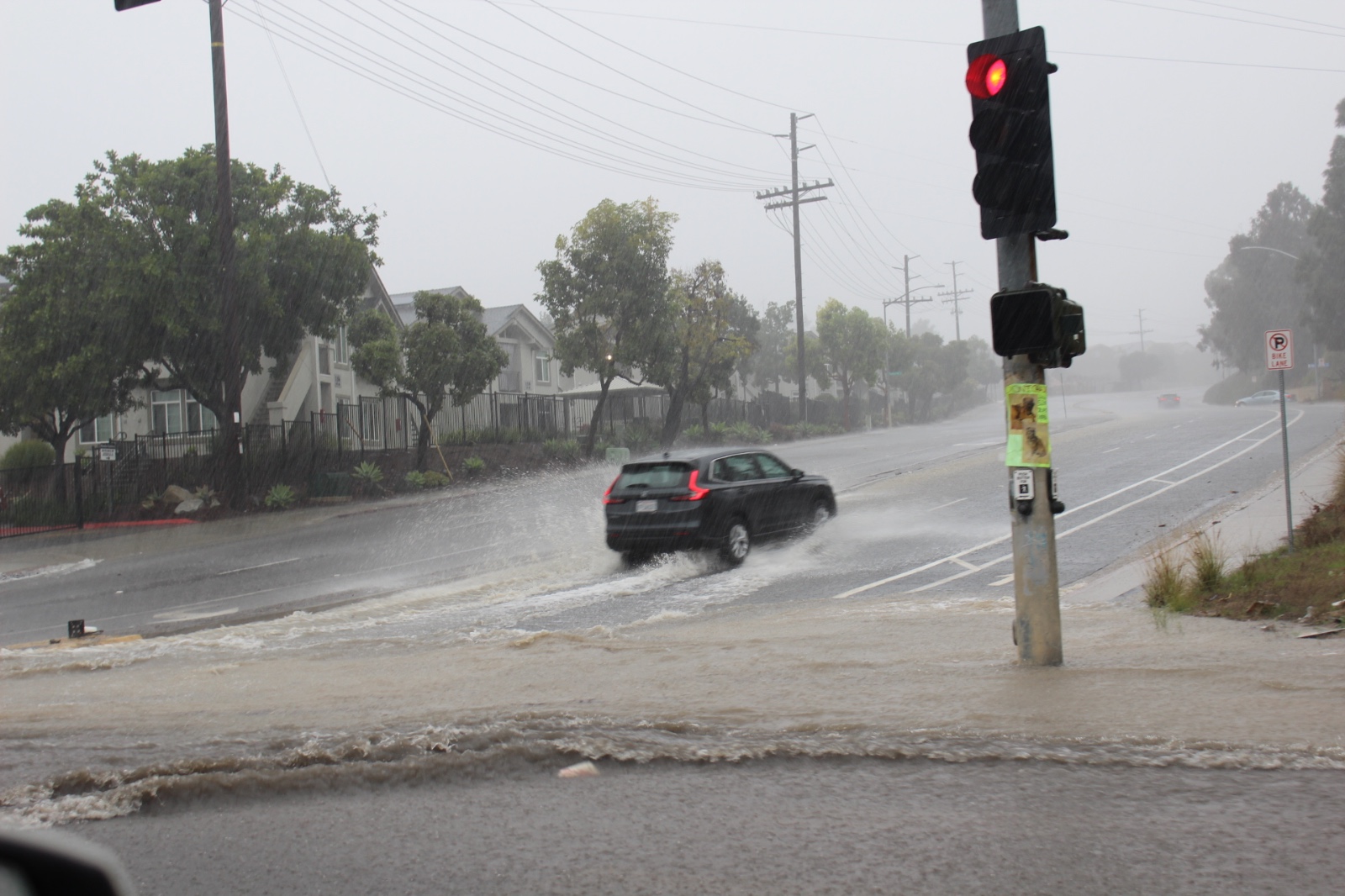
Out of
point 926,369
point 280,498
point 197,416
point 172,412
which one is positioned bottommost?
point 280,498

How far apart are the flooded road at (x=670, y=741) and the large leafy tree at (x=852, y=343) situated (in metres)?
61.0

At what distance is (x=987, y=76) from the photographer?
703 cm

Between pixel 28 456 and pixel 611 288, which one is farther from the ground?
pixel 611 288

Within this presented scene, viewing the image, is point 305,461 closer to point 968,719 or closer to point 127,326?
point 127,326

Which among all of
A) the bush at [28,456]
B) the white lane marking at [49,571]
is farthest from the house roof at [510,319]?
the white lane marking at [49,571]

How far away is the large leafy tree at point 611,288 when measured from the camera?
1599 inches

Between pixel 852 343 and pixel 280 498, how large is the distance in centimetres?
4965

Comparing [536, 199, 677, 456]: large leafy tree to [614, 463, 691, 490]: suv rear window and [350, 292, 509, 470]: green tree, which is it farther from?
[614, 463, 691, 490]: suv rear window

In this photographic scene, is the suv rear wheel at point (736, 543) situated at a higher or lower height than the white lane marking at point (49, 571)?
higher

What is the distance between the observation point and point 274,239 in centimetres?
2766

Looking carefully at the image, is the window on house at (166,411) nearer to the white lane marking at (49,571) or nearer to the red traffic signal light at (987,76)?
the white lane marking at (49,571)

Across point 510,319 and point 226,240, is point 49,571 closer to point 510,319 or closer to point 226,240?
point 226,240

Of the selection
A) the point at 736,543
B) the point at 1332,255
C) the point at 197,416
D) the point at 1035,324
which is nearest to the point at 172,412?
the point at 197,416

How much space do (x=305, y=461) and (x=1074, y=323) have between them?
26.0 m
